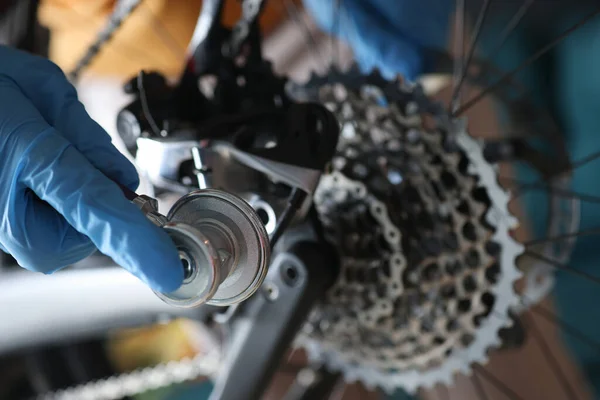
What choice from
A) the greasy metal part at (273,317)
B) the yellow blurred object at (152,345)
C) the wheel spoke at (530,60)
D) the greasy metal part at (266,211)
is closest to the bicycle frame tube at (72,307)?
the greasy metal part at (273,317)

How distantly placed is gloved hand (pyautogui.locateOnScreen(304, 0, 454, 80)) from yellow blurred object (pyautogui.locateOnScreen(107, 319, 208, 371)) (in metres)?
0.76

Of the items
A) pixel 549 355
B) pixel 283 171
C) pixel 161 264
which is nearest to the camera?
pixel 161 264

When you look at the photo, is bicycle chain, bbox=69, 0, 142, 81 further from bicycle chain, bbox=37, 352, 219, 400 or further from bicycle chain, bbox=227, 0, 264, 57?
bicycle chain, bbox=37, 352, 219, 400

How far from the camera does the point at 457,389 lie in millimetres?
991

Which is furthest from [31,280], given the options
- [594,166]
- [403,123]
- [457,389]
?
[594,166]

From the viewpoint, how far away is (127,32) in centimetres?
78

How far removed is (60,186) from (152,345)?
105cm

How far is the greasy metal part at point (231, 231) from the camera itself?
27 cm

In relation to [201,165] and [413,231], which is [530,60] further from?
[201,165]

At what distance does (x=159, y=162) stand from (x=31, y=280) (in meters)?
0.32

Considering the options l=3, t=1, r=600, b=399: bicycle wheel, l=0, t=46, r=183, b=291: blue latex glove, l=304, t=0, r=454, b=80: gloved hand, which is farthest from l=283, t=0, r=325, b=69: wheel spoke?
l=0, t=46, r=183, b=291: blue latex glove

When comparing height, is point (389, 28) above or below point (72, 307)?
above

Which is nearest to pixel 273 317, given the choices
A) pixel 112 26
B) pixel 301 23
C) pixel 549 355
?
pixel 112 26

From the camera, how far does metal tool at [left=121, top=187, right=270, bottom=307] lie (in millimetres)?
259
